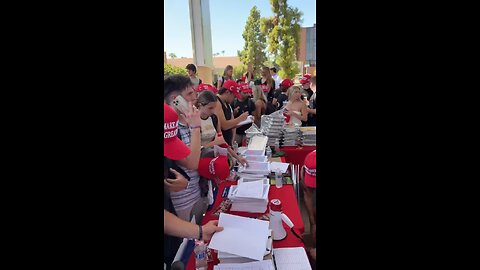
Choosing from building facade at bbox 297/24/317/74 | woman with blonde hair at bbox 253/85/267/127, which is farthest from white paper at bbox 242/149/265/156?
woman with blonde hair at bbox 253/85/267/127

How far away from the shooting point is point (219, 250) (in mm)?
1200

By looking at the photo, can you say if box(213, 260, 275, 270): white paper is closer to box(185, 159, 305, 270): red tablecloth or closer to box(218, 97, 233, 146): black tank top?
box(185, 159, 305, 270): red tablecloth

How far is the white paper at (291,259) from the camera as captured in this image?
4.29ft

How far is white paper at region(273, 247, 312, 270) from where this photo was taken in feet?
4.29

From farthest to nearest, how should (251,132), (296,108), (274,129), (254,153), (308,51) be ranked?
(308,51) → (296,108) → (251,132) → (274,129) → (254,153)

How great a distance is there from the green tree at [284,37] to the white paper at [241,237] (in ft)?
54.8

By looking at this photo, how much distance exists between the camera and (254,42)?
2000 centimetres

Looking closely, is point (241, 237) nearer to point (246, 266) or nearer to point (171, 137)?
point (246, 266)

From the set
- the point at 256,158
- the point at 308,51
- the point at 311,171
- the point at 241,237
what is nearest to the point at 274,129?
the point at 256,158

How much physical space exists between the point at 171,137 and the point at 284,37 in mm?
17951

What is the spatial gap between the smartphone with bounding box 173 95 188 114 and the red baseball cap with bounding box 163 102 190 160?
474 millimetres

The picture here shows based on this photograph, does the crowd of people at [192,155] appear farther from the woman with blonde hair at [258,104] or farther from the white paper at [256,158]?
the woman with blonde hair at [258,104]

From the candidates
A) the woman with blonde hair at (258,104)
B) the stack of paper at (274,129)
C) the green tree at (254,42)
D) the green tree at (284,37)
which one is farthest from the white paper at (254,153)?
the green tree at (254,42)
